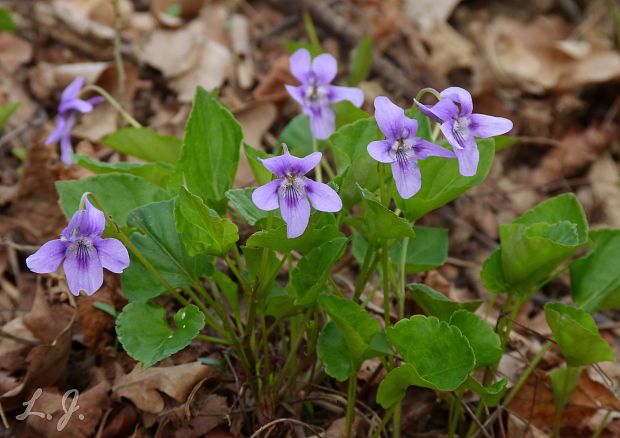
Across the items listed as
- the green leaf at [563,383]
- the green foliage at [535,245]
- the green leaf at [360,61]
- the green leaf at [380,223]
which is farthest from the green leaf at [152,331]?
the green leaf at [360,61]

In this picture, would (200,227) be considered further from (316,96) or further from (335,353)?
(316,96)

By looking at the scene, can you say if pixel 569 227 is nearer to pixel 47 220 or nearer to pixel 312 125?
pixel 312 125

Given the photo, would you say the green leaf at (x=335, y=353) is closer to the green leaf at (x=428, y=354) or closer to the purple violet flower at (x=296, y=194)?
the green leaf at (x=428, y=354)

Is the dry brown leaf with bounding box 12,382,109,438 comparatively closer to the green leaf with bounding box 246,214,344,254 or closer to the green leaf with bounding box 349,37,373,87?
the green leaf with bounding box 246,214,344,254

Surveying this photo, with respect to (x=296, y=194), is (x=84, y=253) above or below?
below

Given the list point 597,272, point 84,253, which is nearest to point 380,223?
point 84,253

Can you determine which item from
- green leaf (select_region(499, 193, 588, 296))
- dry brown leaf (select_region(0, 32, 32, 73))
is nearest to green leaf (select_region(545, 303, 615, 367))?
green leaf (select_region(499, 193, 588, 296))
